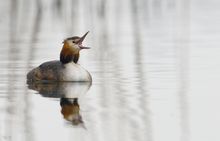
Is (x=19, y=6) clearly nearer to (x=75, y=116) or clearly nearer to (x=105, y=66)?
(x=105, y=66)

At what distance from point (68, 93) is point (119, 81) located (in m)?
0.93

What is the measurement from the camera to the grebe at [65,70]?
15766 mm

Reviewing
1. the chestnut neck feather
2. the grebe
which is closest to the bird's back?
the grebe

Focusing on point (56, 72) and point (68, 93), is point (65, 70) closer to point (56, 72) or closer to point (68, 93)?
point (56, 72)

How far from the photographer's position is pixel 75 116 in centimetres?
1255

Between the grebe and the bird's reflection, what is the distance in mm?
96

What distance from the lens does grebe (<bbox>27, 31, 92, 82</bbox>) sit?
1577 cm

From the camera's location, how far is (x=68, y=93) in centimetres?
1465

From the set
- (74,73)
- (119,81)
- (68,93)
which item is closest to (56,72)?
(74,73)

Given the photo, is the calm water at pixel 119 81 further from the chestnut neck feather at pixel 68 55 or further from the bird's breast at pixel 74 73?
the chestnut neck feather at pixel 68 55

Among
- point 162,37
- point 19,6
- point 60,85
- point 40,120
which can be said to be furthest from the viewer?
point 19,6

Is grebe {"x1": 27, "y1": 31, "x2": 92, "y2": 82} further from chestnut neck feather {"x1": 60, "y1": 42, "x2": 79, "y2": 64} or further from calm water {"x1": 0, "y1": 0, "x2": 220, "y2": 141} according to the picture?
calm water {"x1": 0, "y1": 0, "x2": 220, "y2": 141}

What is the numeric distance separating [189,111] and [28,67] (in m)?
5.10

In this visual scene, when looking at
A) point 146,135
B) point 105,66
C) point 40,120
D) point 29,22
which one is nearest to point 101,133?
point 146,135
